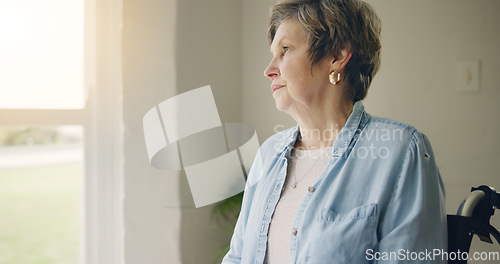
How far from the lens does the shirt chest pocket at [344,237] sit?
0.96 m

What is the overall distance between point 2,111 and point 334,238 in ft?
3.73

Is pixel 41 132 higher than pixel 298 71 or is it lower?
lower

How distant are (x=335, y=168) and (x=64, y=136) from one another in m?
1.02

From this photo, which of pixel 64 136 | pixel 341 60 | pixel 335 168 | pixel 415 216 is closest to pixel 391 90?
pixel 341 60

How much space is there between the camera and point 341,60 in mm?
1154

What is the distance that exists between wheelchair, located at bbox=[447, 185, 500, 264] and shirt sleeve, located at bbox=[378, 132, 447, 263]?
3 centimetres

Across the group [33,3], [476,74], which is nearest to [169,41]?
[33,3]

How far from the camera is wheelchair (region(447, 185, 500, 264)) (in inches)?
38.3

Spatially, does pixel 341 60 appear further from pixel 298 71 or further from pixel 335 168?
pixel 335 168

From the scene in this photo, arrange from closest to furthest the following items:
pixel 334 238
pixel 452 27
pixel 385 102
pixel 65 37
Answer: pixel 334 238 → pixel 65 37 → pixel 452 27 → pixel 385 102

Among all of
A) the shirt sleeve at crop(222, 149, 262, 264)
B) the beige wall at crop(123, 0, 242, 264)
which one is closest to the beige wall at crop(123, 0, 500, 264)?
the beige wall at crop(123, 0, 242, 264)

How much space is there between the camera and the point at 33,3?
1.43 meters

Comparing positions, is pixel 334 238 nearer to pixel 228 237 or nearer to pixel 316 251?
pixel 316 251

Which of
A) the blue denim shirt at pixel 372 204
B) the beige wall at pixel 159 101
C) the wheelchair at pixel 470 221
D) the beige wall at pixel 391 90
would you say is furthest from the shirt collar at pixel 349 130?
the beige wall at pixel 159 101
